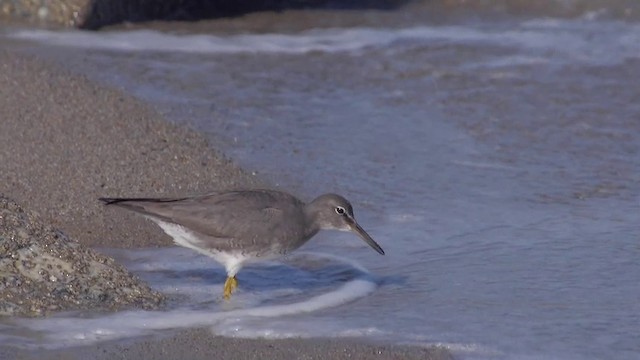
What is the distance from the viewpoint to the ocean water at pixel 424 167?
5.73 m

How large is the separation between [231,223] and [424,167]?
2323mm

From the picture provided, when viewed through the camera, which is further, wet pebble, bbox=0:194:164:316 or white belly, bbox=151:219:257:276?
white belly, bbox=151:219:257:276

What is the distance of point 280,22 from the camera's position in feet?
43.3

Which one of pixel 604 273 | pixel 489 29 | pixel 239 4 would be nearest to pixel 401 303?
pixel 604 273

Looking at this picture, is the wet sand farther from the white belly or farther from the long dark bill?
the long dark bill

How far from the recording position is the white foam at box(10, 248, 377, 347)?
537 cm

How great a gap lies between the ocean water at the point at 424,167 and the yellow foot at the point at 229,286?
0.33 ft

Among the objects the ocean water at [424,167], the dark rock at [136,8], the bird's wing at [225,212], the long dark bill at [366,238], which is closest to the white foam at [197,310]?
the ocean water at [424,167]

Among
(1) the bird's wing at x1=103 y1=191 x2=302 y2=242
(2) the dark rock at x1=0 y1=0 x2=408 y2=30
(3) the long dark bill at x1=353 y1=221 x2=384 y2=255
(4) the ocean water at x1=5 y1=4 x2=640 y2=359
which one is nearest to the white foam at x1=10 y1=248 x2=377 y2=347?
(4) the ocean water at x1=5 y1=4 x2=640 y2=359

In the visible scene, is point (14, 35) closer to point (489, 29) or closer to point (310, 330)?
point (489, 29)

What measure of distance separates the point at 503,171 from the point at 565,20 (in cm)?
559

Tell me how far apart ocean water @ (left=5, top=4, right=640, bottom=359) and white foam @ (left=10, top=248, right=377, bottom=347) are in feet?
0.04

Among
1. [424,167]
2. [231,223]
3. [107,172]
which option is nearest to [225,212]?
[231,223]

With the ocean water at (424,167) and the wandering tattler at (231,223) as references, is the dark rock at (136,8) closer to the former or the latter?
the ocean water at (424,167)
